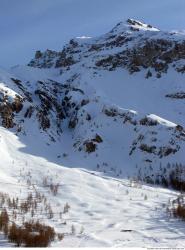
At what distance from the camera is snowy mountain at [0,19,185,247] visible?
548 inches

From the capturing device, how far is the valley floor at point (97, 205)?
8094 millimetres

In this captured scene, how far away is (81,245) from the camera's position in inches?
297

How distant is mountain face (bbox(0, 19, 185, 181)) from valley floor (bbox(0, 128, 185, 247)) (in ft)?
8.71

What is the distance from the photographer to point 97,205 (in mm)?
10953

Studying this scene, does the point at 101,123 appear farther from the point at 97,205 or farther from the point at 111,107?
the point at 97,205

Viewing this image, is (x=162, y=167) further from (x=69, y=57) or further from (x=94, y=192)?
(x=69, y=57)

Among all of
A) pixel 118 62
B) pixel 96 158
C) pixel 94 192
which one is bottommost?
pixel 94 192

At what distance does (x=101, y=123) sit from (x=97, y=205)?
1143 centimetres

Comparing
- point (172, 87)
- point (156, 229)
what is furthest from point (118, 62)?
point (156, 229)

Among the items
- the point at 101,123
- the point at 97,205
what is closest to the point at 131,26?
the point at 101,123

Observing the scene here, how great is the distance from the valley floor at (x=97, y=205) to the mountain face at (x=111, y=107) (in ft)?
8.71

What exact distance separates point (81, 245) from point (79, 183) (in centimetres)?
578

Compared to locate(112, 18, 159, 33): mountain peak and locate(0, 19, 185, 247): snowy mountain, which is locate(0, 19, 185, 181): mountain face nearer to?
locate(0, 19, 185, 247): snowy mountain

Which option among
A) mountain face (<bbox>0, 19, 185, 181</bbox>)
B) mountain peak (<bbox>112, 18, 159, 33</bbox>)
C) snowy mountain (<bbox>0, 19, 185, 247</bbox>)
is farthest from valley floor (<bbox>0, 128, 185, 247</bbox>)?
mountain peak (<bbox>112, 18, 159, 33</bbox>)
